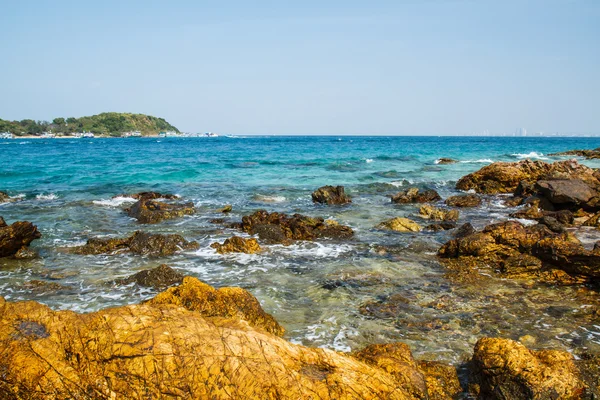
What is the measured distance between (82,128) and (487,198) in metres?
193

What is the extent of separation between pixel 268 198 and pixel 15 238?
11649mm

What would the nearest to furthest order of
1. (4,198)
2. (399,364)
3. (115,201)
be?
(399,364) → (115,201) → (4,198)

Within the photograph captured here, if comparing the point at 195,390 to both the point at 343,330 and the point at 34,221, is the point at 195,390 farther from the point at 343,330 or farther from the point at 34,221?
the point at 34,221

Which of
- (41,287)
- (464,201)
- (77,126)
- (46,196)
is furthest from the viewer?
(77,126)

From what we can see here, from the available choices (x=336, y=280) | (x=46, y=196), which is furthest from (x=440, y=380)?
(x=46, y=196)

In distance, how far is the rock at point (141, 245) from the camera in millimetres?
11195

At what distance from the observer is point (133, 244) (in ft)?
37.2

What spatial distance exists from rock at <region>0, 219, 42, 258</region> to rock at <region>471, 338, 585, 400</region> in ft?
36.4

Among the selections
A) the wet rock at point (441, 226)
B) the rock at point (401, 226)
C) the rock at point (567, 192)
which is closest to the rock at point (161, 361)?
the rock at point (401, 226)

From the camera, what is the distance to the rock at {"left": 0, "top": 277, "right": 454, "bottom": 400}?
363 cm

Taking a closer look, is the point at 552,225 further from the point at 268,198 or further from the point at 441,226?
the point at 268,198

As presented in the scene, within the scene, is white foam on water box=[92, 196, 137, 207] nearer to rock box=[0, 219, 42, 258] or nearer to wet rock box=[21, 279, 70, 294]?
rock box=[0, 219, 42, 258]

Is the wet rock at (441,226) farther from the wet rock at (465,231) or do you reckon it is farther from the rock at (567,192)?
the rock at (567,192)

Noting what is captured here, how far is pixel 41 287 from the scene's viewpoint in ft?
28.0
